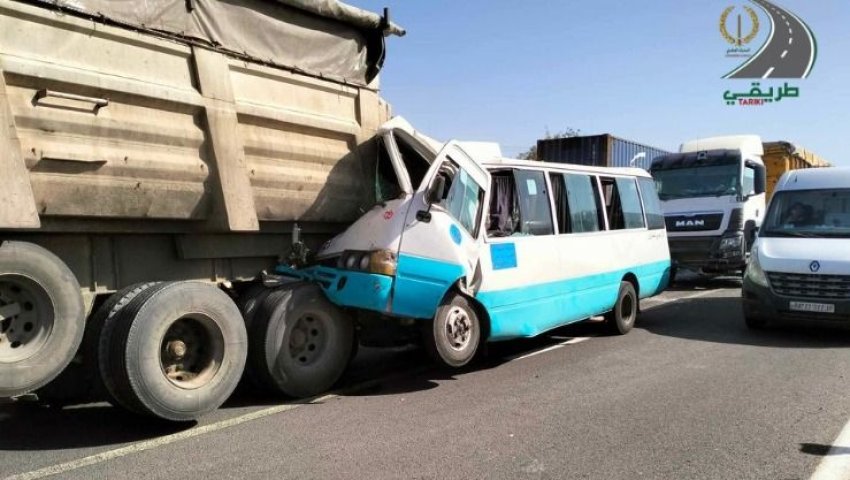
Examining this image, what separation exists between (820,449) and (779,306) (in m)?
4.34

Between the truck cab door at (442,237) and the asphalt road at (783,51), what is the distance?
42.9 ft

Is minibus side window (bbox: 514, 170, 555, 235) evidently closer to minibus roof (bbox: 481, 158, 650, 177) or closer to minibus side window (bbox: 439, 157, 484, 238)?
minibus roof (bbox: 481, 158, 650, 177)

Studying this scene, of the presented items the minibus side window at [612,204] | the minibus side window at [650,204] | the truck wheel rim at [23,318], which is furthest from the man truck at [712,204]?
the truck wheel rim at [23,318]

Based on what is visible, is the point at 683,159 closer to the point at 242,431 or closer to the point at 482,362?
the point at 482,362

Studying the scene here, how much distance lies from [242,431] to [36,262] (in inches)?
70.7

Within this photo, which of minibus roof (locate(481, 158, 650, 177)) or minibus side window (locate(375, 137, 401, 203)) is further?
minibus roof (locate(481, 158, 650, 177))

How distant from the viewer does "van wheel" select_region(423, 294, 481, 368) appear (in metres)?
5.86

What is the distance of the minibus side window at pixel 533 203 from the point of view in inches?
273

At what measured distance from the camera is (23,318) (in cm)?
410

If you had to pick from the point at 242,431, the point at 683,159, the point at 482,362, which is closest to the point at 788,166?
the point at 683,159

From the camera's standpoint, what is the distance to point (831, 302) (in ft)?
25.7

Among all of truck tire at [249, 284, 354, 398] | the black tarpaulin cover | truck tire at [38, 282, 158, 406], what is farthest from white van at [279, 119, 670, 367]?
truck tire at [38, 282, 158, 406]

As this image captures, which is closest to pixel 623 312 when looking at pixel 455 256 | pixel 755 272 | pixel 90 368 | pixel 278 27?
pixel 755 272

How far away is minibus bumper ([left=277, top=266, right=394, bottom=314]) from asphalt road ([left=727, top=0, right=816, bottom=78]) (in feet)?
47.1
